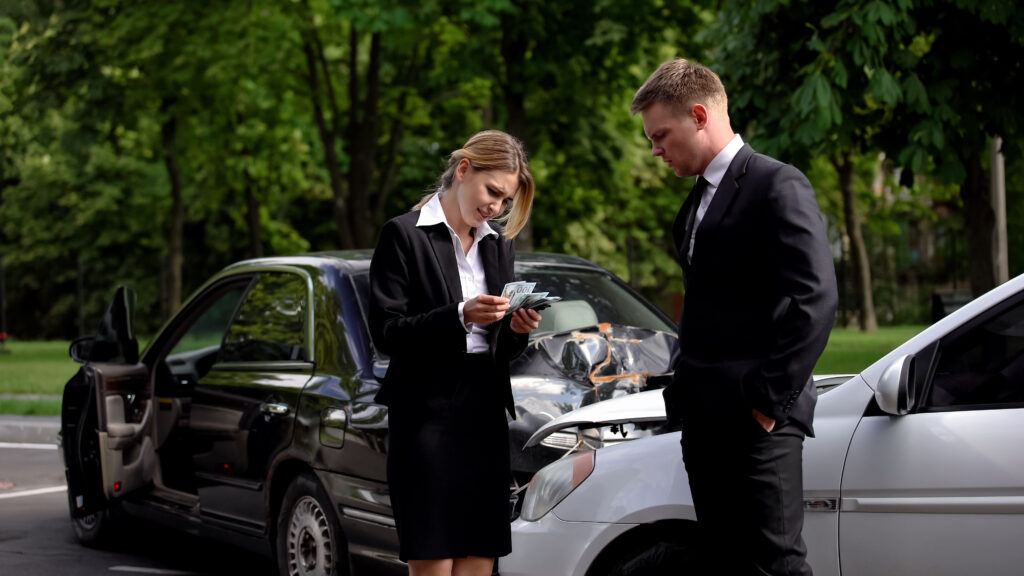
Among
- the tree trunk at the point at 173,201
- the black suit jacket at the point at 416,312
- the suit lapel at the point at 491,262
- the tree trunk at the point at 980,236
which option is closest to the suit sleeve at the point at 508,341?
the black suit jacket at the point at 416,312

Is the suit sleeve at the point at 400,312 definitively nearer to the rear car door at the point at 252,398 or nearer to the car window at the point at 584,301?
the car window at the point at 584,301

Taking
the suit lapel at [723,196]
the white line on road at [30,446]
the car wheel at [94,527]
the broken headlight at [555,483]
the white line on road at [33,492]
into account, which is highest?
the suit lapel at [723,196]

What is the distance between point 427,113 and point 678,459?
24.2 metres

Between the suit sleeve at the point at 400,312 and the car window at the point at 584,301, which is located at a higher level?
the suit sleeve at the point at 400,312

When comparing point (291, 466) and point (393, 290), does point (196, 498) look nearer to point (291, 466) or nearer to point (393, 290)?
point (291, 466)

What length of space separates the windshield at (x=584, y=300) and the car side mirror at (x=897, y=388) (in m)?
2.38

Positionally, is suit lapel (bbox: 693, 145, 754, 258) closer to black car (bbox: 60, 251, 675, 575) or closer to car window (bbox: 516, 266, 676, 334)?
black car (bbox: 60, 251, 675, 575)

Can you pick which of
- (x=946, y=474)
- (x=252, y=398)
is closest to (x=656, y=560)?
(x=946, y=474)

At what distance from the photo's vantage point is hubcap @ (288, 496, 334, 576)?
5457 millimetres

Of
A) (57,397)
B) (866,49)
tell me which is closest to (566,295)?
(866,49)

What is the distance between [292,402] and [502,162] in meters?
2.32

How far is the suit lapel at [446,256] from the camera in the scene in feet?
12.5

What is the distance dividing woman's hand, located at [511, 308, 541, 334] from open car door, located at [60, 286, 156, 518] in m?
3.85

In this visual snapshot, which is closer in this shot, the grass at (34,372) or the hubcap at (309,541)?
the hubcap at (309,541)
